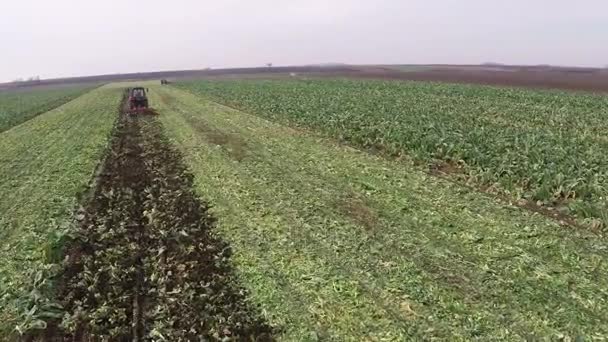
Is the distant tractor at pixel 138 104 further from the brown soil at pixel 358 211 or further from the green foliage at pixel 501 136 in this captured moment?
the brown soil at pixel 358 211

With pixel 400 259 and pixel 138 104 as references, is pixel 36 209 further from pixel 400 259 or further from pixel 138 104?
pixel 138 104

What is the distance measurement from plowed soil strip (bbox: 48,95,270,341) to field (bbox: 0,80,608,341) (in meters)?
0.03

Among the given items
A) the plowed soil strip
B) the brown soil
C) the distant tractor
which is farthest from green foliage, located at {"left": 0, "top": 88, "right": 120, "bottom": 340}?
the distant tractor

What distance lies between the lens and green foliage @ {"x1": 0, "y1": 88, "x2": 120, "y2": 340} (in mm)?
6918

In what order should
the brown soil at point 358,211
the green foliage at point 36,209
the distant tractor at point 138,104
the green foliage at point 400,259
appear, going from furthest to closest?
the distant tractor at point 138,104 < the brown soil at point 358,211 < the green foliage at point 36,209 < the green foliage at point 400,259

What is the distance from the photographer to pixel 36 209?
11.5 metres

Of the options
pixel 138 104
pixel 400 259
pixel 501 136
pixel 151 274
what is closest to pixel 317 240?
pixel 400 259

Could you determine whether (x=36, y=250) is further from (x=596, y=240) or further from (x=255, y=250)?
(x=596, y=240)

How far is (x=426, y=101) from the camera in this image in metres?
30.2

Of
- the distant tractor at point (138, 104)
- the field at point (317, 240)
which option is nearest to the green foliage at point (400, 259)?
the field at point (317, 240)

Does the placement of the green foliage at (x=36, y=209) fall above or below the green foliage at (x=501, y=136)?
below

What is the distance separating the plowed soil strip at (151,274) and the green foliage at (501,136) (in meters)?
6.88

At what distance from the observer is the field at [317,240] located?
635 cm

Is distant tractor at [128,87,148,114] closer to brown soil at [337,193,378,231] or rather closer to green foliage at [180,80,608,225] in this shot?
green foliage at [180,80,608,225]
